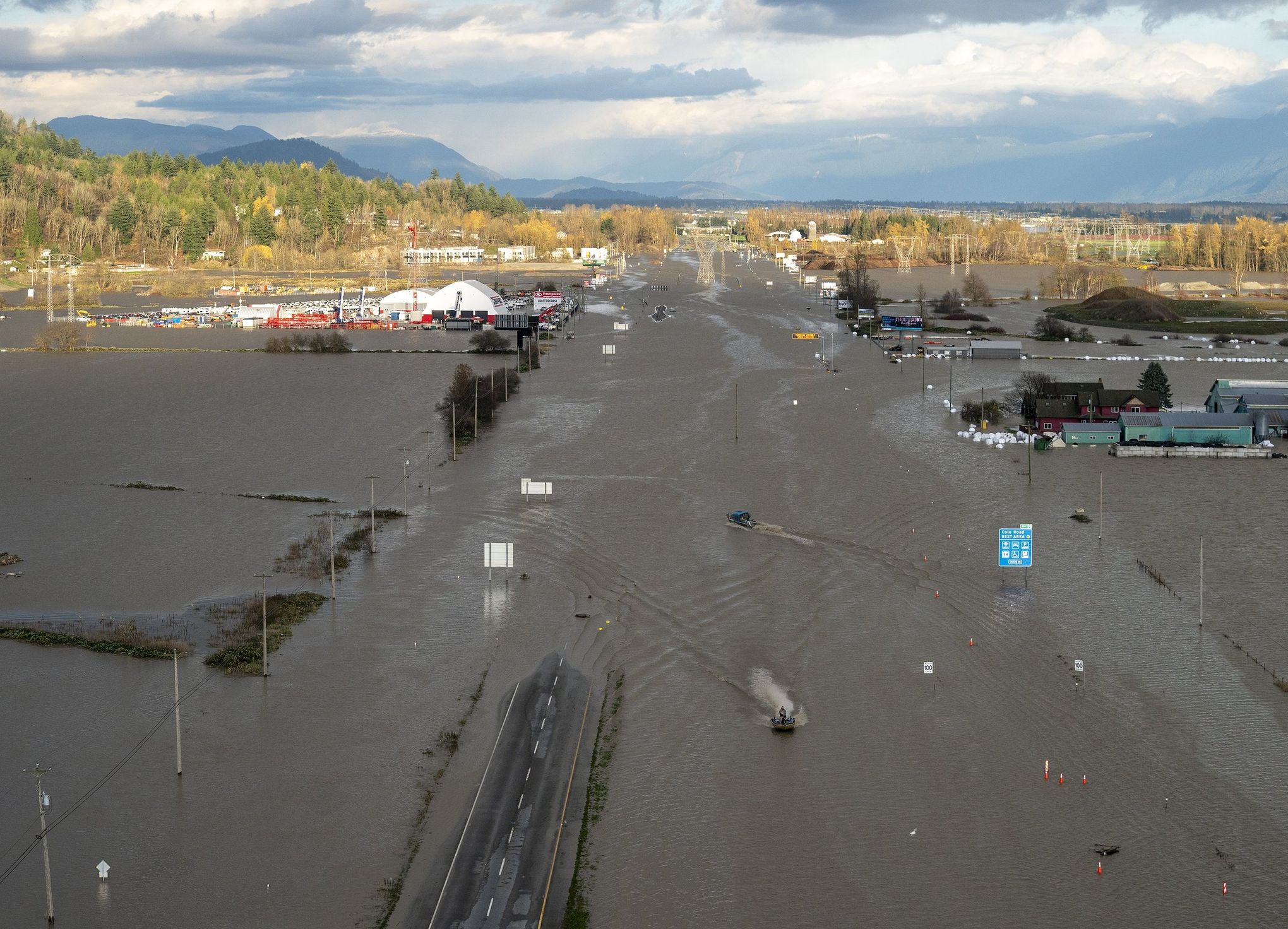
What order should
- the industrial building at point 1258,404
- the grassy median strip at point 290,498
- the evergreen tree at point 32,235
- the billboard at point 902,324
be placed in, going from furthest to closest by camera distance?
the evergreen tree at point 32,235, the billboard at point 902,324, the industrial building at point 1258,404, the grassy median strip at point 290,498

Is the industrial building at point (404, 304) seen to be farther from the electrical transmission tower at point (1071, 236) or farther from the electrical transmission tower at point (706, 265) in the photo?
the electrical transmission tower at point (1071, 236)

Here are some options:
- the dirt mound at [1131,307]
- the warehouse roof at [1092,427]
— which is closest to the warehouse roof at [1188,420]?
the warehouse roof at [1092,427]

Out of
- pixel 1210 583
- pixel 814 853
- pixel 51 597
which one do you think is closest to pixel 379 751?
pixel 814 853

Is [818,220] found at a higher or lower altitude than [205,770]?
higher

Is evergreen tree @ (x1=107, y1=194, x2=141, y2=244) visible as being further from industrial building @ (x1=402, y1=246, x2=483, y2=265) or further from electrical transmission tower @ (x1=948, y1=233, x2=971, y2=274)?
electrical transmission tower @ (x1=948, y1=233, x2=971, y2=274)

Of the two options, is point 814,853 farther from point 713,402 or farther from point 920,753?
point 713,402

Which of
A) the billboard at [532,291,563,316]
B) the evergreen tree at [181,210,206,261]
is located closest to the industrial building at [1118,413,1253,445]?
the billboard at [532,291,563,316]

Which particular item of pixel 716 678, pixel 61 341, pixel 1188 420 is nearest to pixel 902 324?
pixel 1188 420
